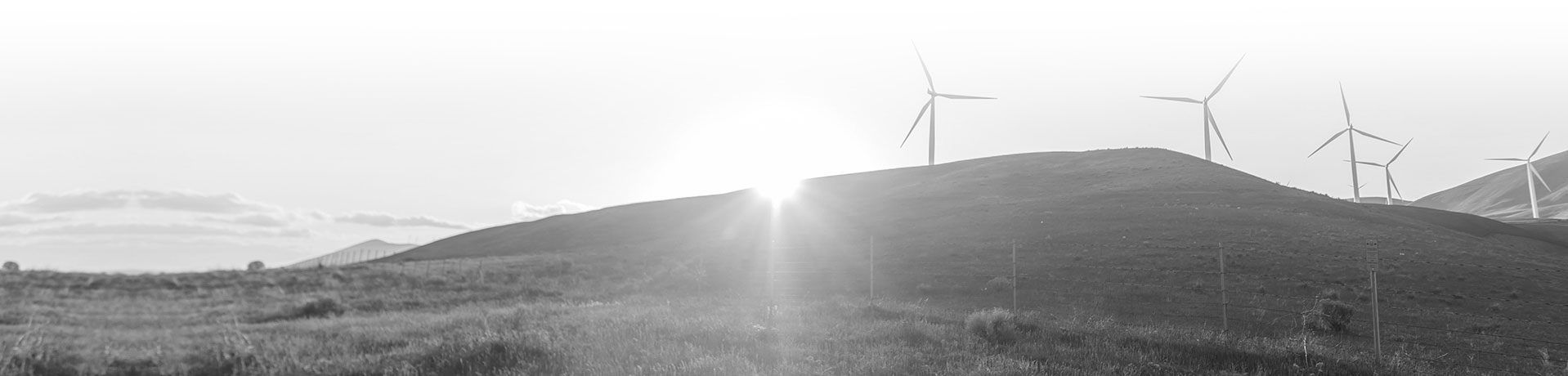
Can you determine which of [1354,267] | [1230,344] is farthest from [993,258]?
[1230,344]

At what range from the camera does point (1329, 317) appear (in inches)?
1052

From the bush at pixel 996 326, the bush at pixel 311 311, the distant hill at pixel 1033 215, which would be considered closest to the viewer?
the bush at pixel 996 326

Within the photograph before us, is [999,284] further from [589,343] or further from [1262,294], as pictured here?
[589,343]

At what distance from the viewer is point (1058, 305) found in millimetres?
30578

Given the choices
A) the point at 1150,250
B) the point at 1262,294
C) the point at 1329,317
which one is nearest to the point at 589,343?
the point at 1329,317

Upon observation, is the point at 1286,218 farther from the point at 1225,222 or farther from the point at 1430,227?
the point at 1430,227

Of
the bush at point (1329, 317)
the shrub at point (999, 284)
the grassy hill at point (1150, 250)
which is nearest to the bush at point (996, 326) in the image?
the grassy hill at point (1150, 250)

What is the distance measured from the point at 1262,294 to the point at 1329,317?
5.28m

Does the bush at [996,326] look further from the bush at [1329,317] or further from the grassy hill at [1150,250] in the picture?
the bush at [1329,317]

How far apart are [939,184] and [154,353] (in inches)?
3145

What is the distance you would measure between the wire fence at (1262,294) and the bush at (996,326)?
6.38 meters

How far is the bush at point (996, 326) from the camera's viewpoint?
43.0 ft

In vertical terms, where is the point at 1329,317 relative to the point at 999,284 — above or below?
below

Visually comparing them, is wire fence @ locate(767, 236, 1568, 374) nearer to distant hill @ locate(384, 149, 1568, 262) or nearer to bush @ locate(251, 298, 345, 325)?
distant hill @ locate(384, 149, 1568, 262)
